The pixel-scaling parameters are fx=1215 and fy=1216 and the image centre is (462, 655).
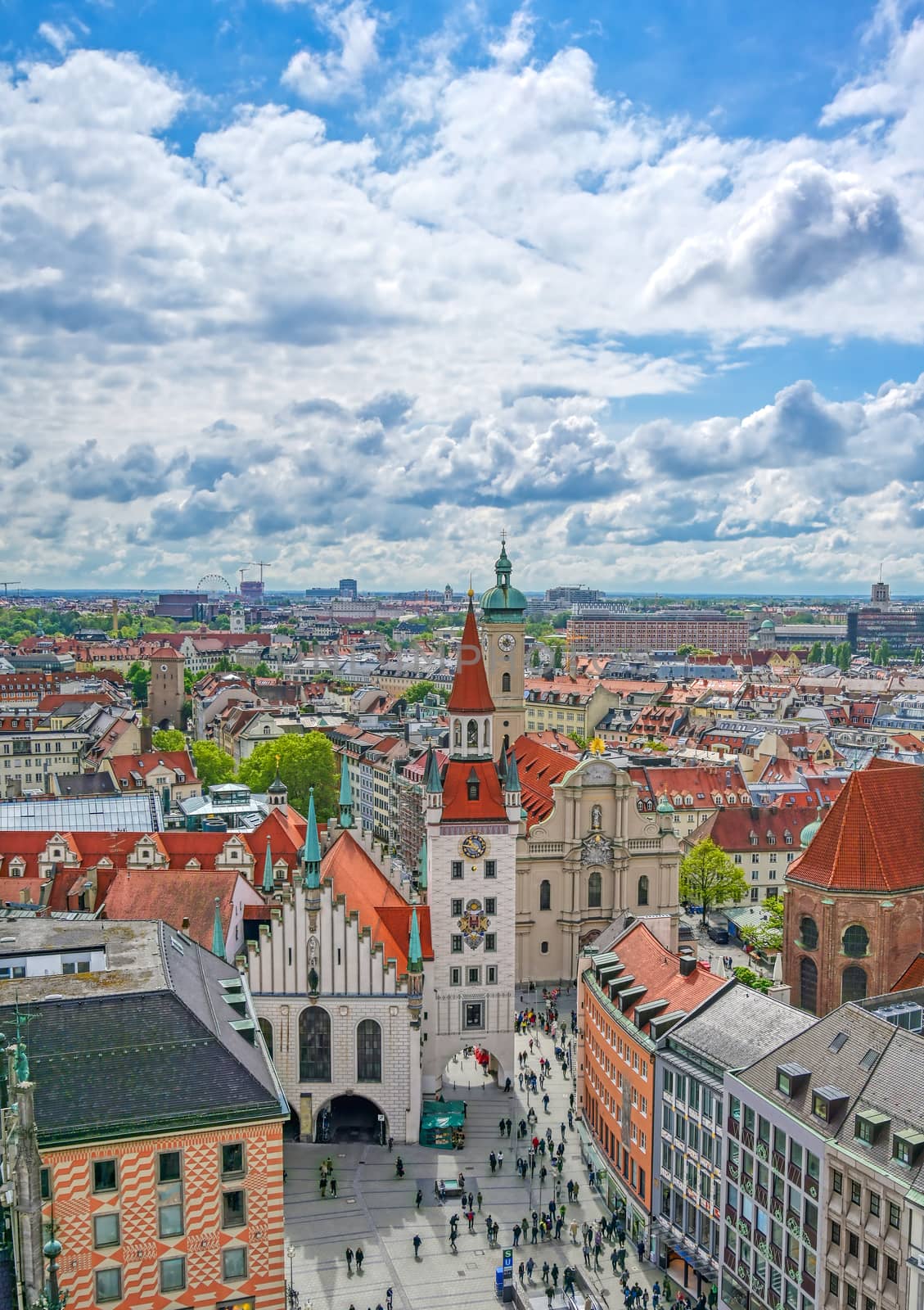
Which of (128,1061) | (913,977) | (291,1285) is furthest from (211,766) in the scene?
(128,1061)

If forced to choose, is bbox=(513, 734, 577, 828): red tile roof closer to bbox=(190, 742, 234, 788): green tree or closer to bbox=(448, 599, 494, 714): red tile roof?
bbox=(448, 599, 494, 714): red tile roof

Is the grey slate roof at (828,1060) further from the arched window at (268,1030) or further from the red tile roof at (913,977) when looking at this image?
the arched window at (268,1030)

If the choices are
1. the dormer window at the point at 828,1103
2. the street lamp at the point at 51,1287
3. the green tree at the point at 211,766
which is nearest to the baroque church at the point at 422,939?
the dormer window at the point at 828,1103

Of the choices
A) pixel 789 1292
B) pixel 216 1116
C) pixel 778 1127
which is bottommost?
pixel 789 1292

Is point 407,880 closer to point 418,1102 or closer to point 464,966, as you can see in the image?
point 464,966

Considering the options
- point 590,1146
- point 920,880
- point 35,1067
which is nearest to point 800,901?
point 920,880
